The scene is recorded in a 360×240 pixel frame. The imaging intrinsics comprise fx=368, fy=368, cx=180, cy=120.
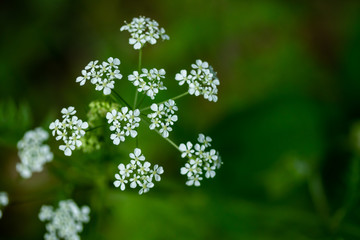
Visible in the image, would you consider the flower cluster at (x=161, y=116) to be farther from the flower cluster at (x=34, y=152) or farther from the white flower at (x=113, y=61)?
the flower cluster at (x=34, y=152)

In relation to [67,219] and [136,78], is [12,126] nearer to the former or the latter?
[67,219]

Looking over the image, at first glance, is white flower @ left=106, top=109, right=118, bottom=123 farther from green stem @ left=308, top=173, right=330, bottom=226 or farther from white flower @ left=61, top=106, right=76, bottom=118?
green stem @ left=308, top=173, right=330, bottom=226

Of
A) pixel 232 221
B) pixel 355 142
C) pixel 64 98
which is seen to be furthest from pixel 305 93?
pixel 64 98

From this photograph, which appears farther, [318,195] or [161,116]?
[318,195]

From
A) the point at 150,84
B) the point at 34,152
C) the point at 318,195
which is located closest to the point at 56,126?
the point at 34,152

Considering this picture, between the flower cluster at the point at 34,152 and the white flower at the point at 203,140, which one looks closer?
the white flower at the point at 203,140

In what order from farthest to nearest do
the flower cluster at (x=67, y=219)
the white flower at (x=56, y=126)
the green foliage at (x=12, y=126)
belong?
the green foliage at (x=12, y=126), the flower cluster at (x=67, y=219), the white flower at (x=56, y=126)

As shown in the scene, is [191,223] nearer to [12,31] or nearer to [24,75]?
[24,75]

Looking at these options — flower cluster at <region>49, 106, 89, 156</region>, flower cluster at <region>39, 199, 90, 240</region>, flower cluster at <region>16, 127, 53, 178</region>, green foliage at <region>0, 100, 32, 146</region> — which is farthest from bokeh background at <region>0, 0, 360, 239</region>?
flower cluster at <region>49, 106, 89, 156</region>

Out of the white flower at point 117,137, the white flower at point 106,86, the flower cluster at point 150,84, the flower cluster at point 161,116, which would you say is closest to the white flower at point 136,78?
the flower cluster at point 150,84
